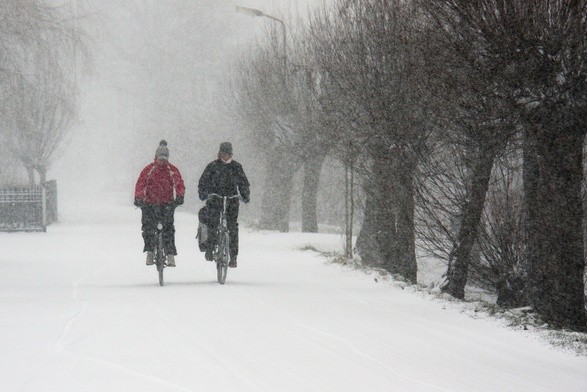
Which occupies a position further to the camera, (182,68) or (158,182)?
(182,68)

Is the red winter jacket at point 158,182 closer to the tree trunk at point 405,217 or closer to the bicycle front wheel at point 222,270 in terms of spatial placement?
the bicycle front wheel at point 222,270

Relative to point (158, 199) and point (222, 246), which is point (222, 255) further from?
point (158, 199)

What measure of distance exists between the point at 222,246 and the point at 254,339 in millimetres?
5612

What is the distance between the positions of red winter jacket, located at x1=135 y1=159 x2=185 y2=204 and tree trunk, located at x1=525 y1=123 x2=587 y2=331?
5412 mm

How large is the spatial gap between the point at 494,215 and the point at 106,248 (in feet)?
33.6

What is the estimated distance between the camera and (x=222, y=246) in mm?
15016

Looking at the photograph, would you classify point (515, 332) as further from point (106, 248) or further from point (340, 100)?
point (106, 248)

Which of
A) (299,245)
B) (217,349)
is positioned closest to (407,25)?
(217,349)

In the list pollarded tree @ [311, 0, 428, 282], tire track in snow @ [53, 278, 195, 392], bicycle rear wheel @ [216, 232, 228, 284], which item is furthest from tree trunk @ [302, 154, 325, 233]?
tire track in snow @ [53, 278, 195, 392]

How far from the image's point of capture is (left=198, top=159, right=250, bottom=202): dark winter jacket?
15.2 m

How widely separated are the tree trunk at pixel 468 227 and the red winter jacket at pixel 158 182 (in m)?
4.28

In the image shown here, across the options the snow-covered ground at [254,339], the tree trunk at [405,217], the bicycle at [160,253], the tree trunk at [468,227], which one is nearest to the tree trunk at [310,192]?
the tree trunk at [405,217]

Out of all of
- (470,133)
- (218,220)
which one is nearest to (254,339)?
(470,133)

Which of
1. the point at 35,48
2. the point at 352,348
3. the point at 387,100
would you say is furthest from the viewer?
the point at 35,48
